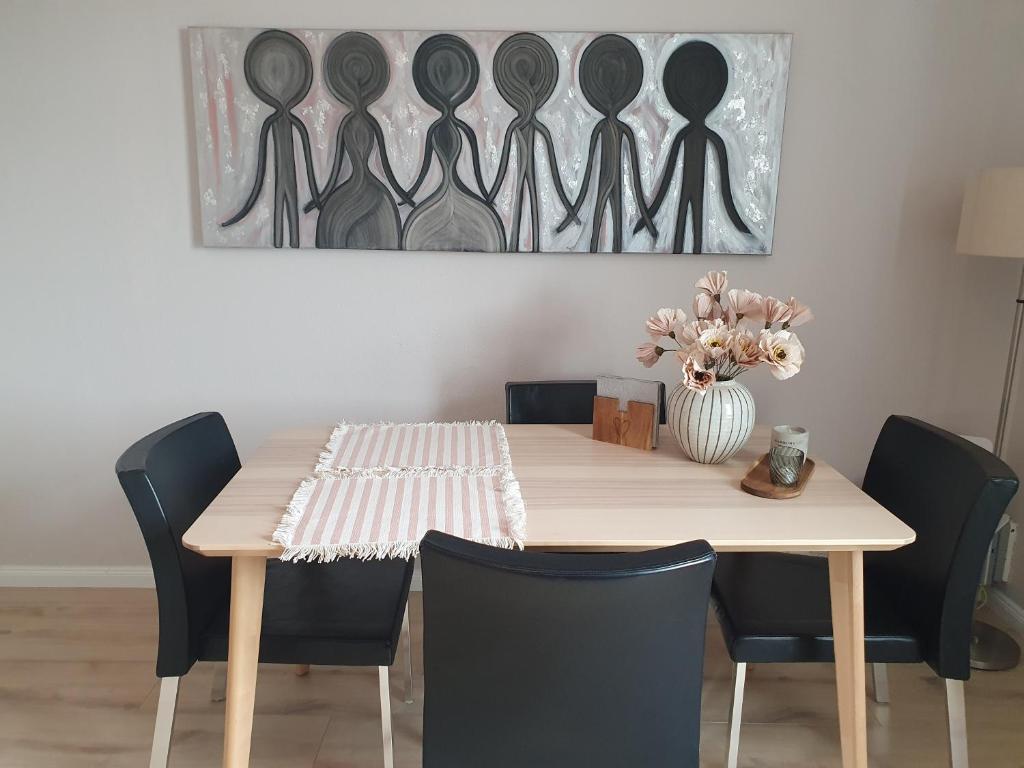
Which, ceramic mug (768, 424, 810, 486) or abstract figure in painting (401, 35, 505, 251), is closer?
ceramic mug (768, 424, 810, 486)

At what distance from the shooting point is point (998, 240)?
Answer: 195 cm

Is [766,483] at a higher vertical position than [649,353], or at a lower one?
lower

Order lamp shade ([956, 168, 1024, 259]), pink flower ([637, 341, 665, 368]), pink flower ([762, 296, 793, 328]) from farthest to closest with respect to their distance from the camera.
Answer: lamp shade ([956, 168, 1024, 259])
pink flower ([637, 341, 665, 368])
pink flower ([762, 296, 793, 328])

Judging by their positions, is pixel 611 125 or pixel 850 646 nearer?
pixel 850 646

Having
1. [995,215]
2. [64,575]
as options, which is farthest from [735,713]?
[64,575]

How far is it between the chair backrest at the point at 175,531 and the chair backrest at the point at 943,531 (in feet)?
4.89

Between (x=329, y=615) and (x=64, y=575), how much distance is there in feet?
5.11

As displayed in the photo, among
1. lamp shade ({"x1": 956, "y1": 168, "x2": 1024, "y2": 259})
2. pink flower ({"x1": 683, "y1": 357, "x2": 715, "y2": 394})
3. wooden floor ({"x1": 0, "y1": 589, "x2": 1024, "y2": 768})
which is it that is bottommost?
wooden floor ({"x1": 0, "y1": 589, "x2": 1024, "y2": 768})

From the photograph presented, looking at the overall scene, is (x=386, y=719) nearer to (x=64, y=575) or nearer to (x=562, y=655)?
(x=562, y=655)

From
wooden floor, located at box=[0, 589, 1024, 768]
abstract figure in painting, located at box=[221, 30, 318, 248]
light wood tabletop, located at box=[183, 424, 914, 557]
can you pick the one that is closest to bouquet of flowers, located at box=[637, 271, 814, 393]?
light wood tabletop, located at box=[183, 424, 914, 557]

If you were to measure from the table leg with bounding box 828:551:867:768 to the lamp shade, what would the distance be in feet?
3.59

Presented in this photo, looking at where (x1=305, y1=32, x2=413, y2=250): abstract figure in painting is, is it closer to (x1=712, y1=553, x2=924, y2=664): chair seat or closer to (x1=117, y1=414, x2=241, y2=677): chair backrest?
(x1=117, y1=414, x2=241, y2=677): chair backrest

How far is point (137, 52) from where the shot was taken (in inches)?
86.2

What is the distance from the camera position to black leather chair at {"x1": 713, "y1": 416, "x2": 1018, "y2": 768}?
139cm
